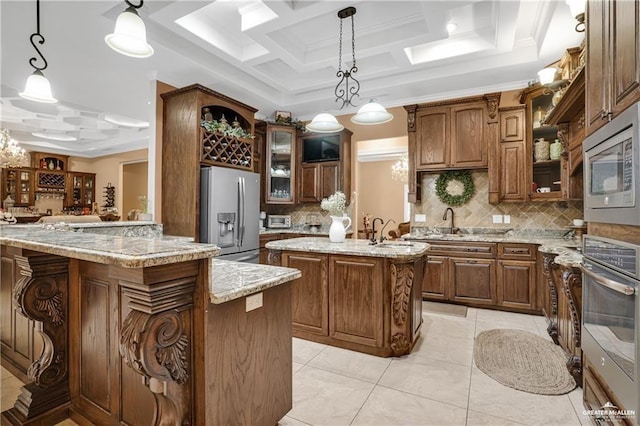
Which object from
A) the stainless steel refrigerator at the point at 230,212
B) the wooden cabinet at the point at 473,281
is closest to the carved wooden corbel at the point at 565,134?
Answer: the wooden cabinet at the point at 473,281

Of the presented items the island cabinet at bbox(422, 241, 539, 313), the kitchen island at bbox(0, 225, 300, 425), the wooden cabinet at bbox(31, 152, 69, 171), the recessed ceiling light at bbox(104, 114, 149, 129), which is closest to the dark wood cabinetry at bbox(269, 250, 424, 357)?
the kitchen island at bbox(0, 225, 300, 425)

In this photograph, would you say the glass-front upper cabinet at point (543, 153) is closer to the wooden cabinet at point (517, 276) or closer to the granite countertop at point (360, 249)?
the wooden cabinet at point (517, 276)

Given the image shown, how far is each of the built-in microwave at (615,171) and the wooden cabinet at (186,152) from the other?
348cm

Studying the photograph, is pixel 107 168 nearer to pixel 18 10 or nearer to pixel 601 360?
pixel 18 10

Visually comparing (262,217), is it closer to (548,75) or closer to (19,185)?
(548,75)

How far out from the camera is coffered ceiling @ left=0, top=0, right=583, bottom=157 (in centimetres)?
300

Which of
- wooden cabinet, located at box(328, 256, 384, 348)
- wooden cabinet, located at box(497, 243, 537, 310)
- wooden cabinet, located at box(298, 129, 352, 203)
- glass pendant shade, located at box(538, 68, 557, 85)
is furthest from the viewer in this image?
wooden cabinet, located at box(298, 129, 352, 203)

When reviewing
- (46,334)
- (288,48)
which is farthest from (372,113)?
(46,334)

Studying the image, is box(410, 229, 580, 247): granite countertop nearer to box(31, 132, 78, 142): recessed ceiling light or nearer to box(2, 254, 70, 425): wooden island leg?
box(2, 254, 70, 425): wooden island leg

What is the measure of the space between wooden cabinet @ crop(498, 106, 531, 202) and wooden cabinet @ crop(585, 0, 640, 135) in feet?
8.11

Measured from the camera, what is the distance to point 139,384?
59.4 inches

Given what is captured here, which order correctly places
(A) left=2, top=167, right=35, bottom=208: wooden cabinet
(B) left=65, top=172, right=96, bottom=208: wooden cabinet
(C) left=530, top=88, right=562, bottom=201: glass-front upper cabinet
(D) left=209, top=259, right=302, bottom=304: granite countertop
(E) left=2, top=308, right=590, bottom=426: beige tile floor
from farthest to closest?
(B) left=65, top=172, right=96, bottom=208: wooden cabinet
(A) left=2, top=167, right=35, bottom=208: wooden cabinet
(C) left=530, top=88, right=562, bottom=201: glass-front upper cabinet
(E) left=2, top=308, right=590, bottom=426: beige tile floor
(D) left=209, top=259, right=302, bottom=304: granite countertop

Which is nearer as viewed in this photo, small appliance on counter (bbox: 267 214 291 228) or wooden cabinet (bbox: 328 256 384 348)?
wooden cabinet (bbox: 328 256 384 348)

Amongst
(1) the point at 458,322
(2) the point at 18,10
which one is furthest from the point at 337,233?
(2) the point at 18,10
